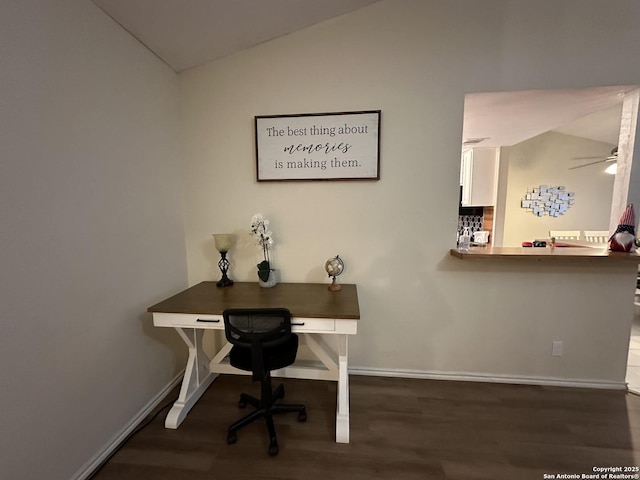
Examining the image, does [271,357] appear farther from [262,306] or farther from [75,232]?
[75,232]

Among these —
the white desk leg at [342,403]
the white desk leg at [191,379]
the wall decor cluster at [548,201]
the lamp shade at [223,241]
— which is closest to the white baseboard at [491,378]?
the white desk leg at [342,403]

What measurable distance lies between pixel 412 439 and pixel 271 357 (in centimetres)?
95

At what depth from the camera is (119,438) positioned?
1.49m

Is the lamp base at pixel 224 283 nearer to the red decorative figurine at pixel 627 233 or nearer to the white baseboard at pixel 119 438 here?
the white baseboard at pixel 119 438

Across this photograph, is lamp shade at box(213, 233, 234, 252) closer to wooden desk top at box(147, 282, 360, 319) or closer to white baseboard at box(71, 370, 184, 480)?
wooden desk top at box(147, 282, 360, 319)

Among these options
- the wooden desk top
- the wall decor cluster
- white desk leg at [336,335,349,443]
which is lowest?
white desk leg at [336,335,349,443]

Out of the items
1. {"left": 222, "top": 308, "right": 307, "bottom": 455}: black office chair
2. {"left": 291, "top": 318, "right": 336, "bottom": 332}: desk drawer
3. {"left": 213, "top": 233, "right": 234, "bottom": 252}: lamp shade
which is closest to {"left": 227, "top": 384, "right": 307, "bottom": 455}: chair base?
{"left": 222, "top": 308, "right": 307, "bottom": 455}: black office chair

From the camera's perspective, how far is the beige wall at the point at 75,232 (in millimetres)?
1025

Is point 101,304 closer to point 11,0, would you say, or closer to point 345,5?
point 11,0

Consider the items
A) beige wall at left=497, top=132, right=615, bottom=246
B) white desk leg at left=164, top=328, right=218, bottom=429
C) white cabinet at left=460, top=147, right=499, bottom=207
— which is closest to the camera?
white desk leg at left=164, top=328, right=218, bottom=429

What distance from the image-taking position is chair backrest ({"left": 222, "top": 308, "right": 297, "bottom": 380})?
52.8 inches

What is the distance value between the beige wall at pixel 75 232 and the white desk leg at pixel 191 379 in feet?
0.84

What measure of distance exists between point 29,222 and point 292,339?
4.44 ft

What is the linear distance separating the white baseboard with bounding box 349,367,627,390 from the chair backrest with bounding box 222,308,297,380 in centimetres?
100
